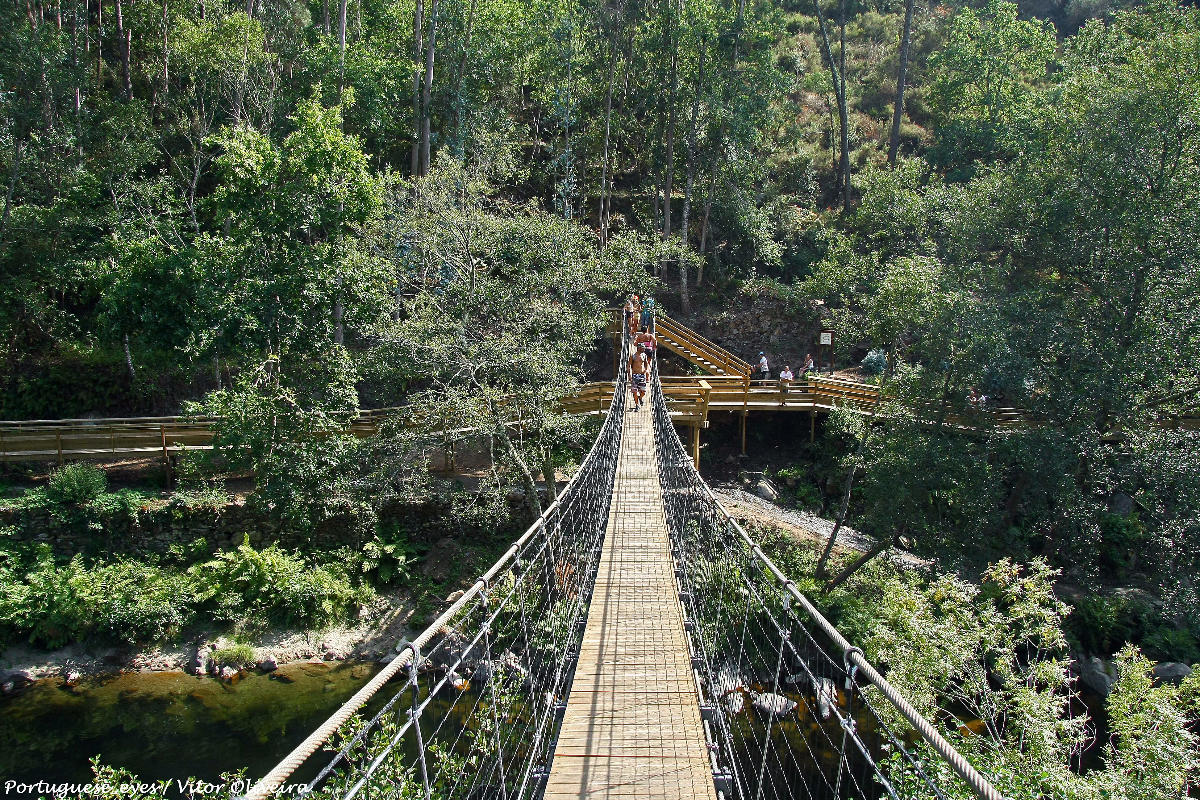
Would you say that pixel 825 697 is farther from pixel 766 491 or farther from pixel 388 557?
pixel 766 491

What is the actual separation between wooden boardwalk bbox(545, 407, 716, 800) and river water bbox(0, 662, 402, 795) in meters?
4.52

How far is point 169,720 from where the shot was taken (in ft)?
25.3

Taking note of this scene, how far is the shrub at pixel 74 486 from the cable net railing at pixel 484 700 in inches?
209

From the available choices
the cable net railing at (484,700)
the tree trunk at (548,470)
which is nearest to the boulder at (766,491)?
the cable net railing at (484,700)

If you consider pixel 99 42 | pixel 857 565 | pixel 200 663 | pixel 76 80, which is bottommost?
pixel 200 663

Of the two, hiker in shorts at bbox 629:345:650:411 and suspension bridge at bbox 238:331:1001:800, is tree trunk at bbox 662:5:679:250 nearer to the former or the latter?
hiker in shorts at bbox 629:345:650:411

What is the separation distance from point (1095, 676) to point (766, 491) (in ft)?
17.1

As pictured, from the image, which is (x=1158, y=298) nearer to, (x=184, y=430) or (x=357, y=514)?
(x=357, y=514)

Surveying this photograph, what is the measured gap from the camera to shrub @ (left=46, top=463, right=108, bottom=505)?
9.82m

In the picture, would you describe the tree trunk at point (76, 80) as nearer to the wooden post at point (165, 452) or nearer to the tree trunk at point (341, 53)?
the tree trunk at point (341, 53)

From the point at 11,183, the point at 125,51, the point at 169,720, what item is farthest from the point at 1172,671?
the point at 125,51

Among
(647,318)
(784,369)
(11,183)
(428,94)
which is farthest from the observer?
(784,369)

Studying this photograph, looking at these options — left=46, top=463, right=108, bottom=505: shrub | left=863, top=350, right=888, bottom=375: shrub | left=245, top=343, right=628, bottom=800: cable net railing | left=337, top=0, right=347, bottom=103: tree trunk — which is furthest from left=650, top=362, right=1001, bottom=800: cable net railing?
left=46, top=463, right=108, bottom=505: shrub

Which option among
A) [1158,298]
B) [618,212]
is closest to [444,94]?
[618,212]
